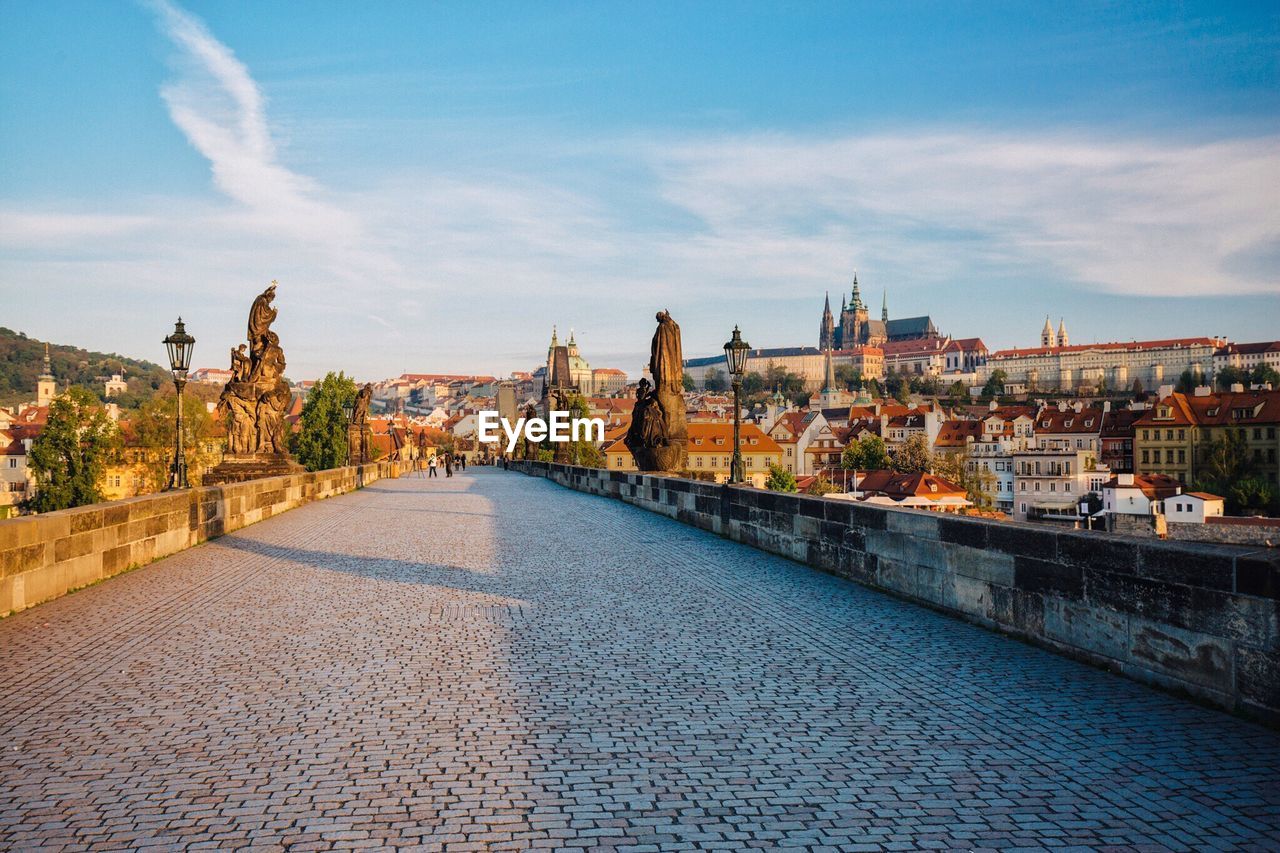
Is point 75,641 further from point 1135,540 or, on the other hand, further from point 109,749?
point 1135,540

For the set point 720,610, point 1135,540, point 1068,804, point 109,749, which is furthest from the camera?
point 720,610

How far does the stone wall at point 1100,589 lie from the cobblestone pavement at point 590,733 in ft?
0.60

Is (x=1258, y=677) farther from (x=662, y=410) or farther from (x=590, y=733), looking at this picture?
(x=662, y=410)

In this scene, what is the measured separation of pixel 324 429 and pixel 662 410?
53.3 metres

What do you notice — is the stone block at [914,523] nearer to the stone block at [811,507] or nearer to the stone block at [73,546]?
the stone block at [811,507]

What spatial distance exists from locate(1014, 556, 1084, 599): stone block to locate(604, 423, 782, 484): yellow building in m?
87.6

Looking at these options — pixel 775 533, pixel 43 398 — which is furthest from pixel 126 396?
pixel 775 533

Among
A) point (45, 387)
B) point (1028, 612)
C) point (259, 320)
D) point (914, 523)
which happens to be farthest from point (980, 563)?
point (45, 387)

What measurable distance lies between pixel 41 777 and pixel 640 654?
3.44 m

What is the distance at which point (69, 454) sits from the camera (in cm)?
5653

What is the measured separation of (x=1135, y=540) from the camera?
5.32 meters

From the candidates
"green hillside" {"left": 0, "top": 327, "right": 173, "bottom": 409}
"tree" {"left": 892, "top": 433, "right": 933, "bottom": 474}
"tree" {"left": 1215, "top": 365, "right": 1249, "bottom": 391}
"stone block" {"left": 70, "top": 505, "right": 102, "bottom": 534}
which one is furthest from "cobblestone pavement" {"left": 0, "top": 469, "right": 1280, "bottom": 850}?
"tree" {"left": 1215, "top": 365, "right": 1249, "bottom": 391}

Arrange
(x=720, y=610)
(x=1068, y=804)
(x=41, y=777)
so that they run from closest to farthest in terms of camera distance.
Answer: (x=1068, y=804), (x=41, y=777), (x=720, y=610)

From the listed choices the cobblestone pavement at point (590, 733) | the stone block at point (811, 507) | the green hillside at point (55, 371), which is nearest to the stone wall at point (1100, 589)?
the cobblestone pavement at point (590, 733)
